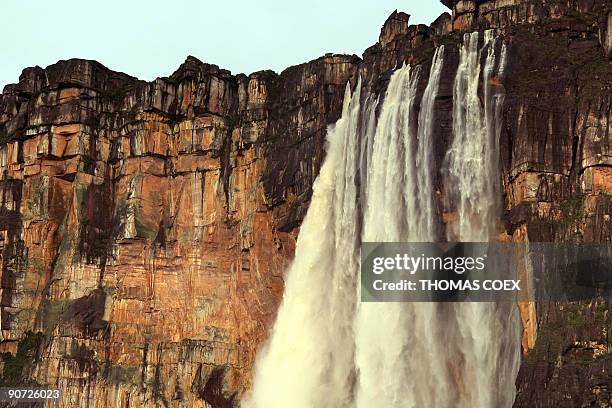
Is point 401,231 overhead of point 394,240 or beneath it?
overhead

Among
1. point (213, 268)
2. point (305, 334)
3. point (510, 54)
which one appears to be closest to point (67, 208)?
point (213, 268)

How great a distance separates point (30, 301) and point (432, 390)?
33107 millimetres

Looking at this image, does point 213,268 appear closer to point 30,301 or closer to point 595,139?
point 30,301

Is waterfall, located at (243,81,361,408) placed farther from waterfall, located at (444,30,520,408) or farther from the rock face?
waterfall, located at (444,30,520,408)

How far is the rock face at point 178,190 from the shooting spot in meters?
69.8

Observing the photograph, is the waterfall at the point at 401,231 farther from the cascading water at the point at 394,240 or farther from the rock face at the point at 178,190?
the rock face at the point at 178,190

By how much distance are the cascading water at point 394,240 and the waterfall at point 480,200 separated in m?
0.05

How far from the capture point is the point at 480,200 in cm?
6650

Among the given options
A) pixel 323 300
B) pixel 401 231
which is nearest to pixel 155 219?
pixel 323 300

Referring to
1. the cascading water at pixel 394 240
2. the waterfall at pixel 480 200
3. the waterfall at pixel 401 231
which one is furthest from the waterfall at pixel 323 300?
the waterfall at pixel 480 200

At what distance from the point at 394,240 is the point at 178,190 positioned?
69.2 ft

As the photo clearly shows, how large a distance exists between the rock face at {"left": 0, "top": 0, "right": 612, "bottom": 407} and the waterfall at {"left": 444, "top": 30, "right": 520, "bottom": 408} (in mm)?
805

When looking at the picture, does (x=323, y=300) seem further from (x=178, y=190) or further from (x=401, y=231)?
(x=178, y=190)

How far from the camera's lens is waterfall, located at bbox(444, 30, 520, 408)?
6419 centimetres
